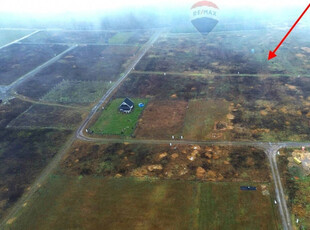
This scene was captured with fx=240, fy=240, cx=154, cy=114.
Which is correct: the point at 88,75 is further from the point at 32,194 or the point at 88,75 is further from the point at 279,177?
the point at 279,177

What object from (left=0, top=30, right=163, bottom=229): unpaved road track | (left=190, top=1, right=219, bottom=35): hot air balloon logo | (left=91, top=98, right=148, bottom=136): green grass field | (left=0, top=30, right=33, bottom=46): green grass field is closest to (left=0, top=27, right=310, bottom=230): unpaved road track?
(left=0, top=30, right=163, bottom=229): unpaved road track

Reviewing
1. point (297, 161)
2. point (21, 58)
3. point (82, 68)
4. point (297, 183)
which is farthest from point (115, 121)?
point (21, 58)

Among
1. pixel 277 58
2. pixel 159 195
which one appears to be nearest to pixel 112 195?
pixel 159 195

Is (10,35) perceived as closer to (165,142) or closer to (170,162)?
(165,142)

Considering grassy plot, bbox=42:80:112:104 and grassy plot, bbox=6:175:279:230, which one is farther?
grassy plot, bbox=42:80:112:104

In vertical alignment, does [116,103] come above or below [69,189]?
above

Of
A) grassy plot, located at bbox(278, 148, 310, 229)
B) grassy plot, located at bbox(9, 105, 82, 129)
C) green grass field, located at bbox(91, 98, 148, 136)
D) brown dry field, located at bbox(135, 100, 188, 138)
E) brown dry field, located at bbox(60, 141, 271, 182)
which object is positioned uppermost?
grassy plot, located at bbox(9, 105, 82, 129)

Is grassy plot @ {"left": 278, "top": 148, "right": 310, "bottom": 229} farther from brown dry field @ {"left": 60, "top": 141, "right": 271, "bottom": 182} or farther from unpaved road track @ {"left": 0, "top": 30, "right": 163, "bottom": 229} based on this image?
unpaved road track @ {"left": 0, "top": 30, "right": 163, "bottom": 229}
